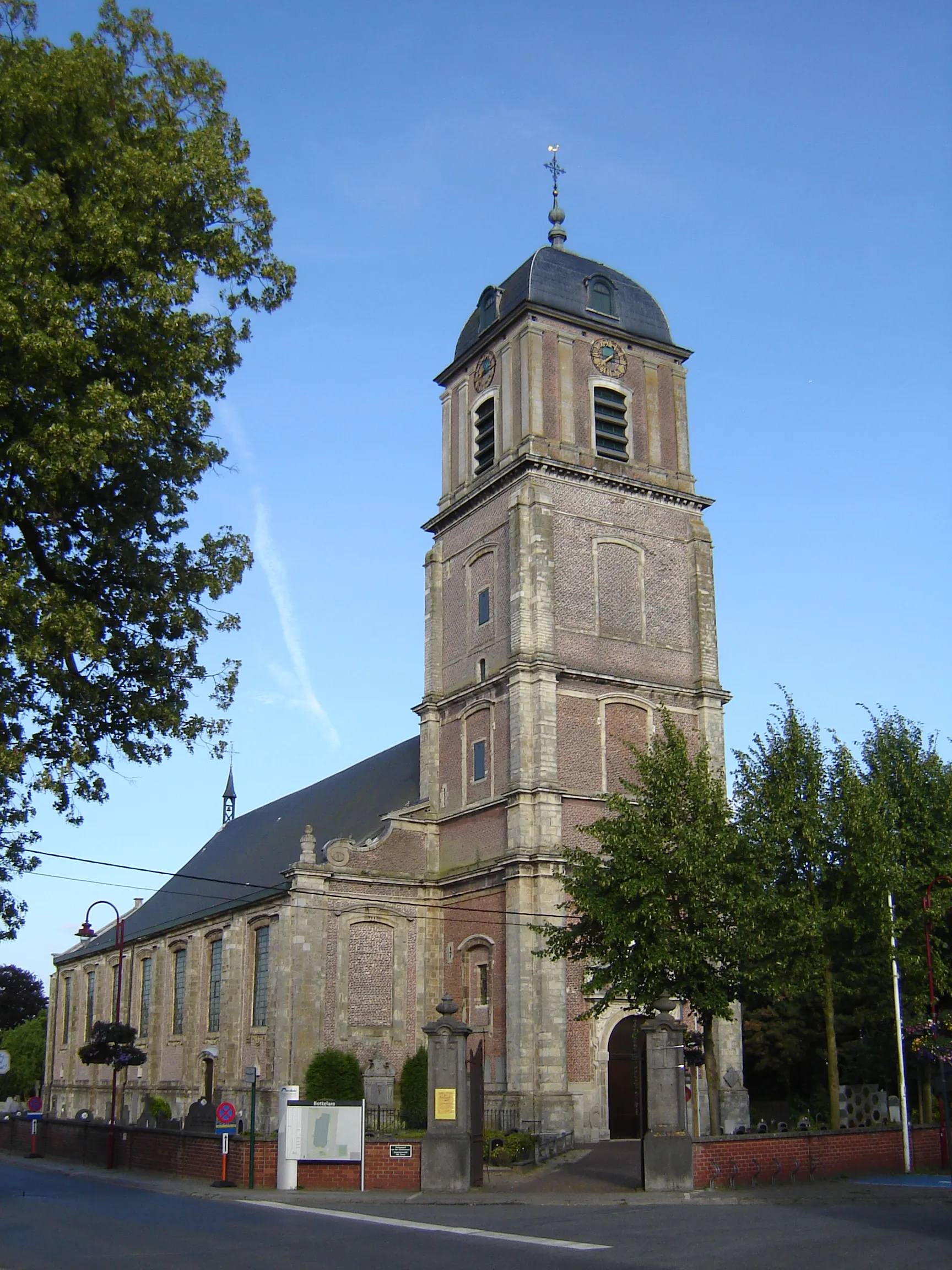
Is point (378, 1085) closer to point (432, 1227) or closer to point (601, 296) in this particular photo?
point (432, 1227)

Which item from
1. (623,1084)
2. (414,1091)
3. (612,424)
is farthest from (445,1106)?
(612,424)

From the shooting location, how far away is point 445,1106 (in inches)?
828

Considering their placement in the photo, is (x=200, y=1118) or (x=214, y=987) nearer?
(x=200, y=1118)

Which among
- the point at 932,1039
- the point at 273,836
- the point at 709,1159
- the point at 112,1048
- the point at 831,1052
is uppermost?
the point at 273,836

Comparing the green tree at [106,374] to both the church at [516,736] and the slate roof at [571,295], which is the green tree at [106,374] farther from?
the slate roof at [571,295]

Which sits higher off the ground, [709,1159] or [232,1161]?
[709,1159]

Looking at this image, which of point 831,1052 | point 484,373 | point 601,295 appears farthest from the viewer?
point 601,295

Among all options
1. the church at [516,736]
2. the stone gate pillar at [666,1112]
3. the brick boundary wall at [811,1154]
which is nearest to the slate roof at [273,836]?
the church at [516,736]

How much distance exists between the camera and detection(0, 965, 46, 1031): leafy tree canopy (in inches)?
3036

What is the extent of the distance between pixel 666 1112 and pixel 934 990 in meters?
10.8

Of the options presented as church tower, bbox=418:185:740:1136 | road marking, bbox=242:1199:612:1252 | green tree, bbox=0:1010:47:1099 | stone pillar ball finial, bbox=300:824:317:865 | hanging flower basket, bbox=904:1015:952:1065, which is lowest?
green tree, bbox=0:1010:47:1099

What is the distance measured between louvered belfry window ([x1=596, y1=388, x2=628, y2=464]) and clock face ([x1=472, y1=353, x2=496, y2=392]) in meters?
3.31

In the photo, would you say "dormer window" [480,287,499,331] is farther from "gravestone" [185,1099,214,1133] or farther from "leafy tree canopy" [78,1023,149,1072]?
"gravestone" [185,1099,214,1133]

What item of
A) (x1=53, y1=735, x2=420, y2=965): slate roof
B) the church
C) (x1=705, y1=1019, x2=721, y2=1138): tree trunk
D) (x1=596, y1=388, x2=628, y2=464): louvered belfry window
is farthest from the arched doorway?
(x1=596, y1=388, x2=628, y2=464): louvered belfry window
